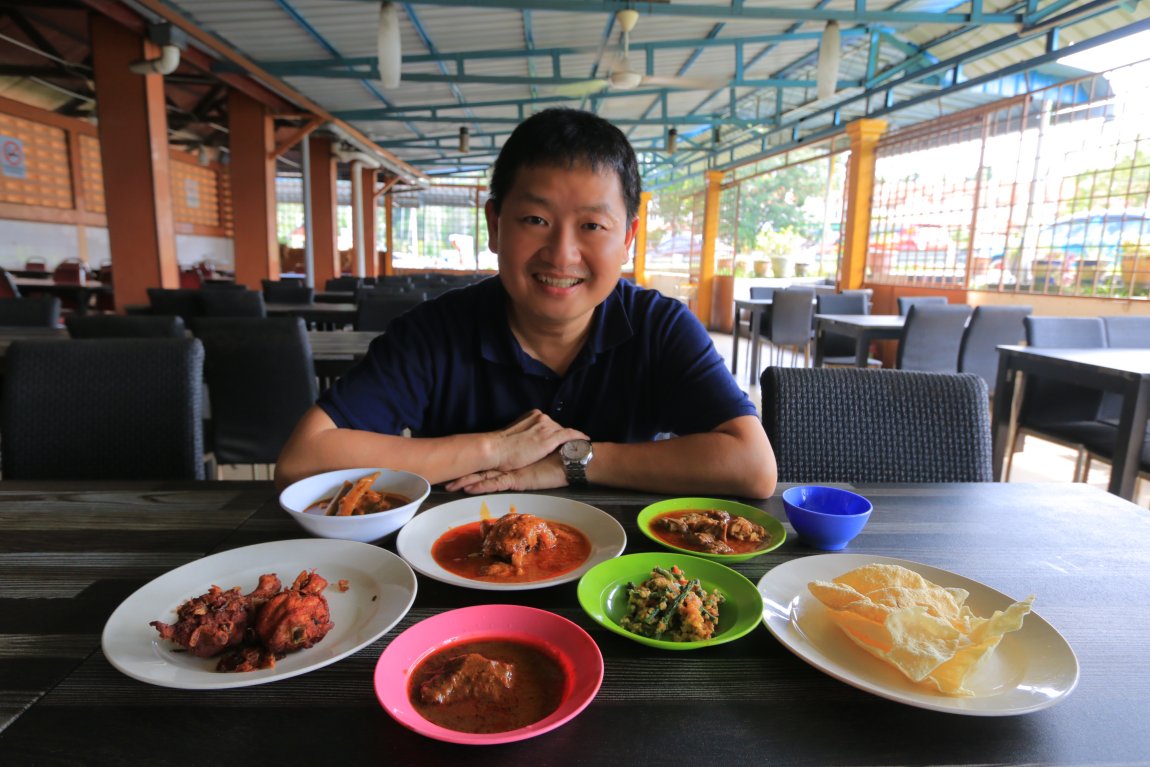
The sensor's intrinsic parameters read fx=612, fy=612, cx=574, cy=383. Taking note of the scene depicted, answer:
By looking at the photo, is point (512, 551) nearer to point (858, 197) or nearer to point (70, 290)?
point (70, 290)

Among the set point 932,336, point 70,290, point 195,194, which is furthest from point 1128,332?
point 195,194

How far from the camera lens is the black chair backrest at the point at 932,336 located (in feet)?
13.7

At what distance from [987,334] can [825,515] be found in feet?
12.8

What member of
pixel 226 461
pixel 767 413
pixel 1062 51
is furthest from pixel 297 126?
pixel 767 413

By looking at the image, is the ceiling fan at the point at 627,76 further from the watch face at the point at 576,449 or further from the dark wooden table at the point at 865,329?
the watch face at the point at 576,449

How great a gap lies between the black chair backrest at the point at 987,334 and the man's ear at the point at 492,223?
3694 millimetres

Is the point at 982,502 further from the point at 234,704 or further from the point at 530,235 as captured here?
the point at 234,704

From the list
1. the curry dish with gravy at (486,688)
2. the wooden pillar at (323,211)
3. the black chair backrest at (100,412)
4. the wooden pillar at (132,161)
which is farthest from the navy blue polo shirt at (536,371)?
the wooden pillar at (323,211)

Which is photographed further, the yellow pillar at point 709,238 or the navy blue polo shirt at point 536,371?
the yellow pillar at point 709,238

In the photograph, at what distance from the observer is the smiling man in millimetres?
1266

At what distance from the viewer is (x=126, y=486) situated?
1195 millimetres

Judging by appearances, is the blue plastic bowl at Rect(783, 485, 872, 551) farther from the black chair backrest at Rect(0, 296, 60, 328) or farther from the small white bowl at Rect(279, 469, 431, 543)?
the black chair backrest at Rect(0, 296, 60, 328)

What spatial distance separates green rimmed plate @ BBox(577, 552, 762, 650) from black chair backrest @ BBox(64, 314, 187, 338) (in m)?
2.36

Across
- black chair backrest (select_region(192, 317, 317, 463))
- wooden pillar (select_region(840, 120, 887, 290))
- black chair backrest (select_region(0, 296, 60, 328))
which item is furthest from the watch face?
wooden pillar (select_region(840, 120, 887, 290))
